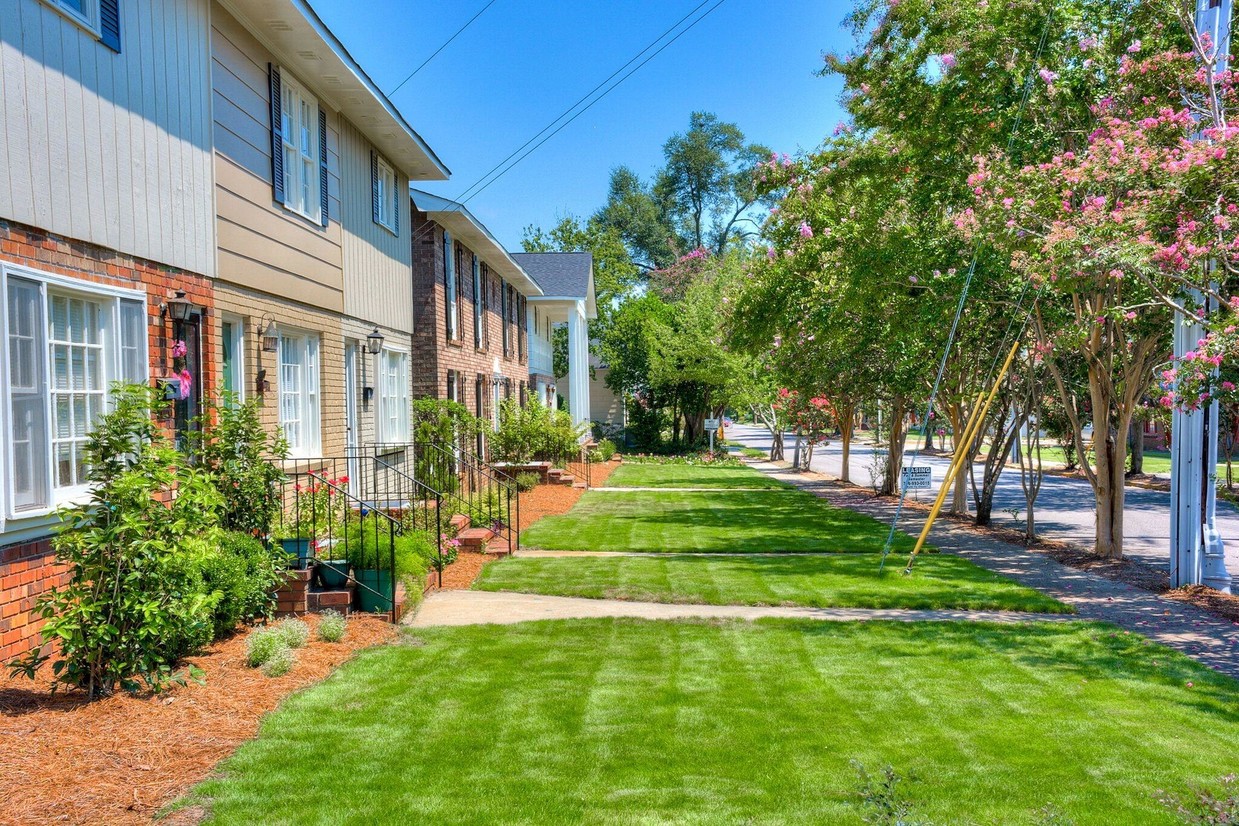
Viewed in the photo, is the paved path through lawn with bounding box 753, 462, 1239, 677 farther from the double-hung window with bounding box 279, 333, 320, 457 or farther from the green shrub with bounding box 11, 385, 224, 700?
the green shrub with bounding box 11, 385, 224, 700

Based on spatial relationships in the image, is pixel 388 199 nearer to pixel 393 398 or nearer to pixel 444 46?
pixel 444 46

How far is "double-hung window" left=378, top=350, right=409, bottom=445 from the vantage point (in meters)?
15.2

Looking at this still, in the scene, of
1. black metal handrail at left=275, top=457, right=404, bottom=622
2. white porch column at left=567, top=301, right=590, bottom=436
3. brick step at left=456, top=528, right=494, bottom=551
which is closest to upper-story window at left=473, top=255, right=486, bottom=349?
brick step at left=456, top=528, right=494, bottom=551

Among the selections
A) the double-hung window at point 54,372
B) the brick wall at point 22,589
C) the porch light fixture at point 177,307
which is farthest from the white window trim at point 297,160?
the brick wall at point 22,589

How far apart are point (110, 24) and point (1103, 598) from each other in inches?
441

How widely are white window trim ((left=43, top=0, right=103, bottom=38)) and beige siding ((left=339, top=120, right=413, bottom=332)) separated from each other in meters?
5.96

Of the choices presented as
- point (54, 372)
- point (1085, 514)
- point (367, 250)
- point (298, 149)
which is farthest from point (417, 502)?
point (1085, 514)

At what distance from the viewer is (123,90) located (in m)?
7.71

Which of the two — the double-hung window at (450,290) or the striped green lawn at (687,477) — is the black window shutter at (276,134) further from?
the striped green lawn at (687,477)

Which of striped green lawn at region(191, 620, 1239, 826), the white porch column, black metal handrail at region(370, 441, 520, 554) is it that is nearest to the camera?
striped green lawn at region(191, 620, 1239, 826)

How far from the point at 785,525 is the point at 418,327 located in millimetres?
7867

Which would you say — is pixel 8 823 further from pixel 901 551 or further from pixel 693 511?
pixel 693 511

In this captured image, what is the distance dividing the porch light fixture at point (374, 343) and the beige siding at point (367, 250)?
0.29 meters

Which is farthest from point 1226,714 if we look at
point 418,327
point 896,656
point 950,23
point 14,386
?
point 418,327
